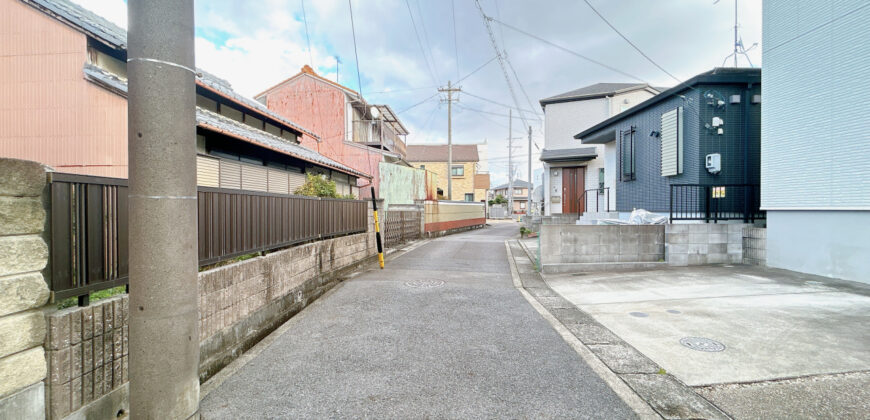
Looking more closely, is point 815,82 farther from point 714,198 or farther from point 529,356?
point 529,356

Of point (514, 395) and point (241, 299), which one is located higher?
point (241, 299)

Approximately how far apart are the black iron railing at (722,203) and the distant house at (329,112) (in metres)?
15.0

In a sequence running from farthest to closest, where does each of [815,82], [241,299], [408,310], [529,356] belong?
[815,82], [408,310], [241,299], [529,356]

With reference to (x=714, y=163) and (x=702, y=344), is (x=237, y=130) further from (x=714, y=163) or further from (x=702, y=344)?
(x=714, y=163)

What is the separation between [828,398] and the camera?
2.77 m

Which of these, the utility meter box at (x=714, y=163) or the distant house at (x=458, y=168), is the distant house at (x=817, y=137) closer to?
the utility meter box at (x=714, y=163)

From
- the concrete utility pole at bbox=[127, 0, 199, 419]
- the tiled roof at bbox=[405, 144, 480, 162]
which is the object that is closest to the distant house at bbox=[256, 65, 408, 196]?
the concrete utility pole at bbox=[127, 0, 199, 419]

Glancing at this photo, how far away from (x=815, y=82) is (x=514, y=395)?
9165 millimetres

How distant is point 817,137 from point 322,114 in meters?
20.9

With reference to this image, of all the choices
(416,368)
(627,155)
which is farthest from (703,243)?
(416,368)

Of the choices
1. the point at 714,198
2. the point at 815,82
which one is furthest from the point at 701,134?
the point at 815,82

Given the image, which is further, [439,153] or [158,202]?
[439,153]

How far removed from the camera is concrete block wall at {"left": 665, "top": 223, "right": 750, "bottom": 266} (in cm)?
845

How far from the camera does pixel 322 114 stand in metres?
21.6
